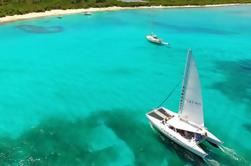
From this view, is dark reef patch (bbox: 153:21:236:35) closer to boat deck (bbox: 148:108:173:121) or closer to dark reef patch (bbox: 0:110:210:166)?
boat deck (bbox: 148:108:173:121)

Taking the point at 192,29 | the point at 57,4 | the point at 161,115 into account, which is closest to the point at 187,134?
the point at 161,115

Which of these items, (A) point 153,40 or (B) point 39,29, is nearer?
(A) point 153,40

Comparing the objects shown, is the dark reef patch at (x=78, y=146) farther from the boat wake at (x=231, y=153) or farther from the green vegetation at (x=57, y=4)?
the green vegetation at (x=57, y=4)

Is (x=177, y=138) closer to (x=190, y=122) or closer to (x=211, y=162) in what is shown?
(x=190, y=122)

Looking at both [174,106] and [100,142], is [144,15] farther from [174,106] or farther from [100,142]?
[100,142]

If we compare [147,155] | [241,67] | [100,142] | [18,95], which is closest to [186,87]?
[147,155]

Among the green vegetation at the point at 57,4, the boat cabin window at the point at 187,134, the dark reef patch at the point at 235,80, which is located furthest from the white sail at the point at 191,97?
the green vegetation at the point at 57,4
